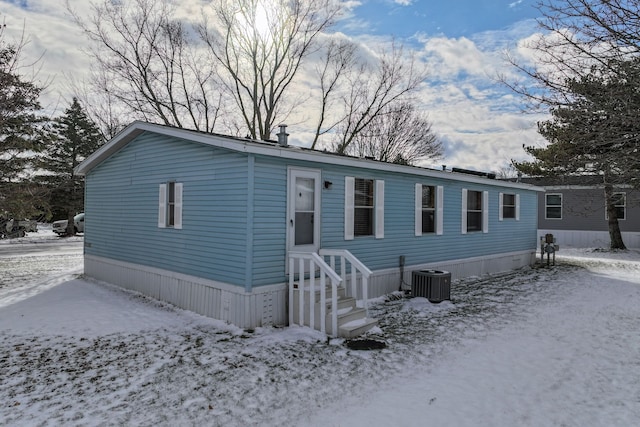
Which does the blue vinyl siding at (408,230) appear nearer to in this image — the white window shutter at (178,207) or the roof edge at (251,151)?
the roof edge at (251,151)

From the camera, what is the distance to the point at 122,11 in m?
19.8

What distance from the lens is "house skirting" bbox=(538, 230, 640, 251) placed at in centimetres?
2153

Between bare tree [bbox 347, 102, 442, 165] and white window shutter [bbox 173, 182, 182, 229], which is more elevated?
bare tree [bbox 347, 102, 442, 165]

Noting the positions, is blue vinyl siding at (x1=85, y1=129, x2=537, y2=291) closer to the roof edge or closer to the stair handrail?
the roof edge

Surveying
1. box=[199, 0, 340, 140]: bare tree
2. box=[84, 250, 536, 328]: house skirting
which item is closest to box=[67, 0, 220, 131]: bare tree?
box=[199, 0, 340, 140]: bare tree

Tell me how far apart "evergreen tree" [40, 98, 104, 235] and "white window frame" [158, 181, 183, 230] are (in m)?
23.9

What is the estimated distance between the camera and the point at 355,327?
21.3 ft

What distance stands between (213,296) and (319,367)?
119 inches

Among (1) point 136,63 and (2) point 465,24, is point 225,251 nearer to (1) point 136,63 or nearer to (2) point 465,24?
(2) point 465,24

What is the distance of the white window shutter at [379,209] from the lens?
930 centimetres

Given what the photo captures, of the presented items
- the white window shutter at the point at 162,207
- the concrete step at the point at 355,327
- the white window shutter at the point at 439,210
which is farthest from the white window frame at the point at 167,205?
the white window shutter at the point at 439,210

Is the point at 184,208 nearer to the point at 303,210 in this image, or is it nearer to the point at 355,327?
the point at 303,210

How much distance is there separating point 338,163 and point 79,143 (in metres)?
28.2

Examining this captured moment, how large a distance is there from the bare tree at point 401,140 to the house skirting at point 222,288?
50.9 ft
